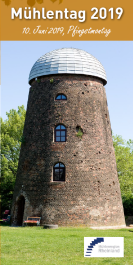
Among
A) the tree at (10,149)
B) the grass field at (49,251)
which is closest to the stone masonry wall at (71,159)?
the grass field at (49,251)

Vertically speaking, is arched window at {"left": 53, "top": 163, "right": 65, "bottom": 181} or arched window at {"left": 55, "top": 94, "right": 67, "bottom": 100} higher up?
arched window at {"left": 55, "top": 94, "right": 67, "bottom": 100}

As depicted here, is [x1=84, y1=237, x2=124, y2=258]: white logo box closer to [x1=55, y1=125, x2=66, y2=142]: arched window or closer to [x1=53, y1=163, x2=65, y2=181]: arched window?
[x1=53, y1=163, x2=65, y2=181]: arched window

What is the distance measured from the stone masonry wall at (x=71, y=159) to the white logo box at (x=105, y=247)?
31.6 ft

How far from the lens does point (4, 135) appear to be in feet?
113

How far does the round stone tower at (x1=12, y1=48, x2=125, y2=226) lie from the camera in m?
21.1

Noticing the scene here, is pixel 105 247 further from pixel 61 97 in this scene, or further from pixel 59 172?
pixel 61 97

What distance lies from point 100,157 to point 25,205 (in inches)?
235

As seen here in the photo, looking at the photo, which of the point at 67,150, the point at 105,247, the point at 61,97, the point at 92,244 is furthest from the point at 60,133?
the point at 105,247

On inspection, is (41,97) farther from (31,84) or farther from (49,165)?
(49,165)

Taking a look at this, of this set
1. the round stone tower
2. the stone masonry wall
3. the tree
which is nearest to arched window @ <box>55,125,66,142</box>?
the round stone tower

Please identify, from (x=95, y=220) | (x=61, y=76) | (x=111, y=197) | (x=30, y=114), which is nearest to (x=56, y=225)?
(x=95, y=220)

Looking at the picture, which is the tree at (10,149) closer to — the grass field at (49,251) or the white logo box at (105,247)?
the grass field at (49,251)

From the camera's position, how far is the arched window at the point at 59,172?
70.9 feet

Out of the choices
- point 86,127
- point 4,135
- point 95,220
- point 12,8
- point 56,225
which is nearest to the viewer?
point 12,8
